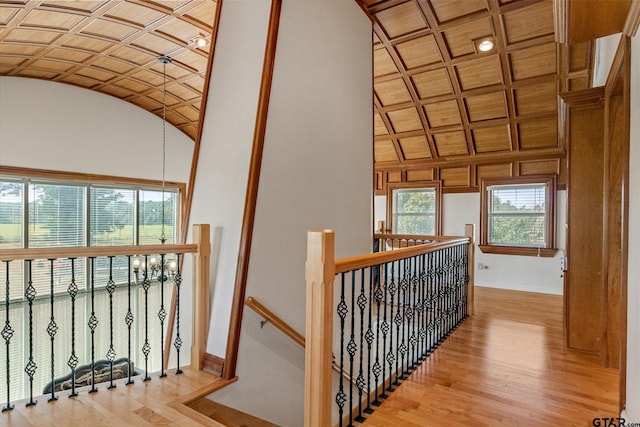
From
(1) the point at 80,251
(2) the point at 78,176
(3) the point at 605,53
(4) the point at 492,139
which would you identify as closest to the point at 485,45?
(3) the point at 605,53

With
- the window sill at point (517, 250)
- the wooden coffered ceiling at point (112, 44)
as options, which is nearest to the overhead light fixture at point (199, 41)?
the wooden coffered ceiling at point (112, 44)

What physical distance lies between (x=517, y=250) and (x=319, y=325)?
572 centimetres

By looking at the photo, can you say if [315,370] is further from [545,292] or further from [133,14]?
[545,292]

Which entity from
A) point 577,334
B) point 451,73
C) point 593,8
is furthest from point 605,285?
point 451,73

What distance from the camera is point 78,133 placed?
5.99m

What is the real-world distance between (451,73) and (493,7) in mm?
1171

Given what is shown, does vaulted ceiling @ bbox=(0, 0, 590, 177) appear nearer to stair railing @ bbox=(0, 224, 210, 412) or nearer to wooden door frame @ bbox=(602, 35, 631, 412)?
wooden door frame @ bbox=(602, 35, 631, 412)

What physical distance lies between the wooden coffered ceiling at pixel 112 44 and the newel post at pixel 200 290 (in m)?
2.30

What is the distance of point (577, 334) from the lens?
313cm

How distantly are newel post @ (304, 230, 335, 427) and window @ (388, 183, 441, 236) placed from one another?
5.83 m

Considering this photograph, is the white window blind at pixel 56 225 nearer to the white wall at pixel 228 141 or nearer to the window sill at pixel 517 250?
the white wall at pixel 228 141

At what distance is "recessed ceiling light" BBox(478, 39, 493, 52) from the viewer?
4312 mm

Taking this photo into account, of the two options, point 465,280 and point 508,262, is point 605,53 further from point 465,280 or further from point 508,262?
point 508,262

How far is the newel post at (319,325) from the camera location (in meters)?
1.63
